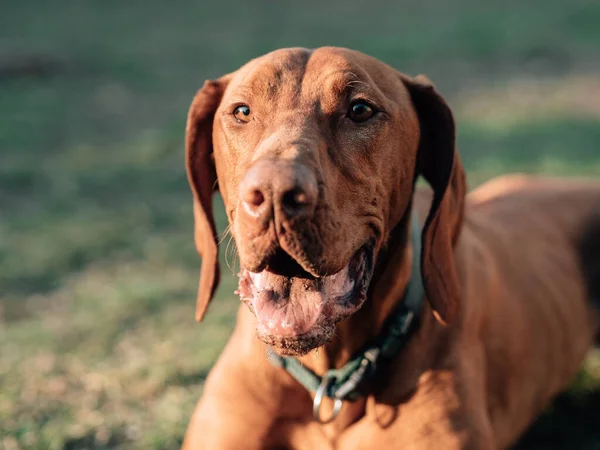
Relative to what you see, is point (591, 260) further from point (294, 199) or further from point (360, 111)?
point (294, 199)

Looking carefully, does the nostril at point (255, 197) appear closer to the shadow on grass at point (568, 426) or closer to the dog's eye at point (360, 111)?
the dog's eye at point (360, 111)

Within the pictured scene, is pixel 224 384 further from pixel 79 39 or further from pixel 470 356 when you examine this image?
pixel 79 39

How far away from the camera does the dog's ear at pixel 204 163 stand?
312cm

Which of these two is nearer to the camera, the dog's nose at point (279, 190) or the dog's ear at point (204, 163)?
the dog's nose at point (279, 190)

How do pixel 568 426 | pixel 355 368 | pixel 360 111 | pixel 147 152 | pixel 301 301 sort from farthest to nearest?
pixel 147 152, pixel 568 426, pixel 355 368, pixel 360 111, pixel 301 301

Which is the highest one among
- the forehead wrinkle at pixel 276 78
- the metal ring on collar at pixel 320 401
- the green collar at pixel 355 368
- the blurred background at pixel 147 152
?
the forehead wrinkle at pixel 276 78

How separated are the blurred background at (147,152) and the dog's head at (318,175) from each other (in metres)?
1.48

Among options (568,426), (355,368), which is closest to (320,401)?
(355,368)

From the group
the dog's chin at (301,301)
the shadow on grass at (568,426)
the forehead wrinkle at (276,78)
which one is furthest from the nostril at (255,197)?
the shadow on grass at (568,426)

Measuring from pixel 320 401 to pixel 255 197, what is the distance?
3.20ft

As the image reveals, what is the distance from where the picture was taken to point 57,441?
3779 millimetres

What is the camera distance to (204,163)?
3.19 meters

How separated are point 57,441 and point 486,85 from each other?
9.57 meters

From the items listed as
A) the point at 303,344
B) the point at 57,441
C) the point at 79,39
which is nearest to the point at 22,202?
the point at 57,441
